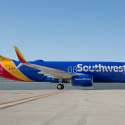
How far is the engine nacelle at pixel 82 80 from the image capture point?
29.2 meters

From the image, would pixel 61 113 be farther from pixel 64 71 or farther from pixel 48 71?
pixel 64 71

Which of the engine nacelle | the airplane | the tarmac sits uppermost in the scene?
the airplane

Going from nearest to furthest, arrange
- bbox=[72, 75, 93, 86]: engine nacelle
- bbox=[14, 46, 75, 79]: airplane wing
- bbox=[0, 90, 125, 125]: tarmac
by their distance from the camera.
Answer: bbox=[0, 90, 125, 125]: tarmac → bbox=[72, 75, 93, 86]: engine nacelle → bbox=[14, 46, 75, 79]: airplane wing

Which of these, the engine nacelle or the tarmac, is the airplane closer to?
the engine nacelle

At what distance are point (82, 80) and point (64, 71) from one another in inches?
149

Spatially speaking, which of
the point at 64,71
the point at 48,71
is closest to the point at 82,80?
the point at 64,71

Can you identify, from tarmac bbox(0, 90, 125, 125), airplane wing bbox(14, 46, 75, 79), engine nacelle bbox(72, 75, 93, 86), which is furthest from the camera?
airplane wing bbox(14, 46, 75, 79)

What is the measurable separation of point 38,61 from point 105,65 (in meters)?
10.5

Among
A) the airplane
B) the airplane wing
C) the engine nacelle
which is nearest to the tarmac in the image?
the engine nacelle

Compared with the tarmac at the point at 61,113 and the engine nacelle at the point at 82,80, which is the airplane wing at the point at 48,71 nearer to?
the engine nacelle at the point at 82,80

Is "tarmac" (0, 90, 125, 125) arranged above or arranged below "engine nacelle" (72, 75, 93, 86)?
below

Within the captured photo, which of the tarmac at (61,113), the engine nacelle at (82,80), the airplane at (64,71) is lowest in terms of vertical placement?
the tarmac at (61,113)

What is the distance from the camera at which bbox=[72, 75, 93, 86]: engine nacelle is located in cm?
2916

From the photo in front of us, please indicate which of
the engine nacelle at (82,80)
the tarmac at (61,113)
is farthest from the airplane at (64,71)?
the tarmac at (61,113)
